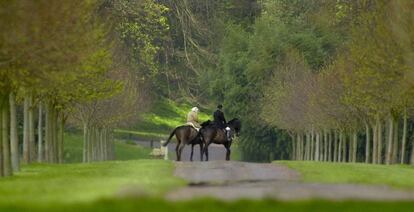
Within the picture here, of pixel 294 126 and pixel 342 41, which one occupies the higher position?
pixel 342 41

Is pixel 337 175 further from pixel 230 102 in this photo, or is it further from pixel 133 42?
pixel 230 102

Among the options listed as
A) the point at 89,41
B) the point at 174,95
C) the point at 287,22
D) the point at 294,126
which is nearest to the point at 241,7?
the point at 287,22

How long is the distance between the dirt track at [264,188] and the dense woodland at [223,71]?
6204 millimetres

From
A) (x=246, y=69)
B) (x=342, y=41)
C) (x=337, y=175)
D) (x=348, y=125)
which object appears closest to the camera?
(x=337, y=175)

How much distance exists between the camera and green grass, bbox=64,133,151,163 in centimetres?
10150

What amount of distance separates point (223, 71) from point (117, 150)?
525 inches

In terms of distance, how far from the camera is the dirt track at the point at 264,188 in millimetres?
24750

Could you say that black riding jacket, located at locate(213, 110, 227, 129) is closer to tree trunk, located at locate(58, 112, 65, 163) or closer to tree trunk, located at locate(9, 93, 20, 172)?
tree trunk, located at locate(58, 112, 65, 163)

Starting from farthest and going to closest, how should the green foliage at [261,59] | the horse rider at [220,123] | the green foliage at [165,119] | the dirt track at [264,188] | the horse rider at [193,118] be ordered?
the green foliage at [165,119] < the green foliage at [261,59] < the horse rider at [220,123] < the horse rider at [193,118] < the dirt track at [264,188]

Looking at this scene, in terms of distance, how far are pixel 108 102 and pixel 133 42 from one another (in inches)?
275

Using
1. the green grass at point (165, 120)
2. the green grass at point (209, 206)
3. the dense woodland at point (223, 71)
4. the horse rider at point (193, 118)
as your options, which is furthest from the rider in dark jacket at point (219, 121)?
the green grass at point (165, 120)

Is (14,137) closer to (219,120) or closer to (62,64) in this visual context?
(62,64)

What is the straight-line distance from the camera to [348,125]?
79.6m

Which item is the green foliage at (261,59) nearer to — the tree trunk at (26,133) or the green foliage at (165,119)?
the green foliage at (165,119)
